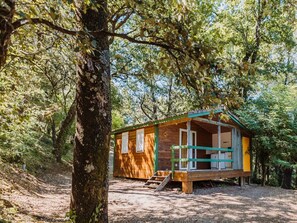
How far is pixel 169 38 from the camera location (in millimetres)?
3020

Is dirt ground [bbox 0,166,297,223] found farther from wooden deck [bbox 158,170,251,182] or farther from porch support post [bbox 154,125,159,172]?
porch support post [bbox 154,125,159,172]

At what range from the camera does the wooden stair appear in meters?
9.49

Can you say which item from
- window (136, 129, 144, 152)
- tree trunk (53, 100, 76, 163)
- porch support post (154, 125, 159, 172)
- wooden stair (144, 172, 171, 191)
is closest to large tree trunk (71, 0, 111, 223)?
wooden stair (144, 172, 171, 191)

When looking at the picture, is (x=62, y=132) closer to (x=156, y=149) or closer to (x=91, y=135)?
(x=156, y=149)

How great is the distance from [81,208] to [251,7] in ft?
56.6

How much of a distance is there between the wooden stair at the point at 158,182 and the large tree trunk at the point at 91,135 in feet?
20.6

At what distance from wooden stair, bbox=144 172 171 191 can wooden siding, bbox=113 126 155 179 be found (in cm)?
85

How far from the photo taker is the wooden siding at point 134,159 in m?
11.8

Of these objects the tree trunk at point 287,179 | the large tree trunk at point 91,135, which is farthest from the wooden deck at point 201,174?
the large tree trunk at point 91,135

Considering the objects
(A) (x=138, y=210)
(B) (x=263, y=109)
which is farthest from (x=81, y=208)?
(B) (x=263, y=109)

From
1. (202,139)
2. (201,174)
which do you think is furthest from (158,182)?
(202,139)

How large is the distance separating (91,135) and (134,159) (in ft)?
32.3

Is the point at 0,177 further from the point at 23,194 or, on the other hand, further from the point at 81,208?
the point at 81,208

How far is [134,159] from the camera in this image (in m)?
12.9
